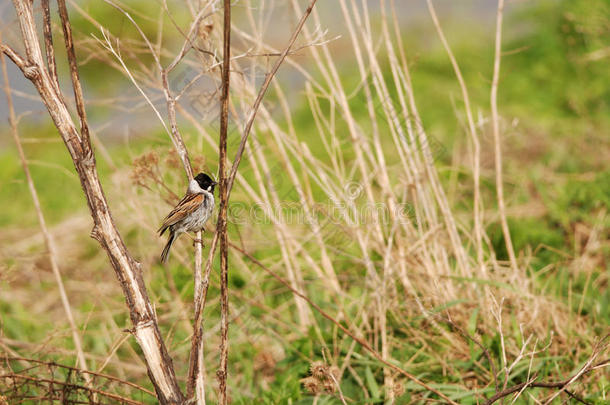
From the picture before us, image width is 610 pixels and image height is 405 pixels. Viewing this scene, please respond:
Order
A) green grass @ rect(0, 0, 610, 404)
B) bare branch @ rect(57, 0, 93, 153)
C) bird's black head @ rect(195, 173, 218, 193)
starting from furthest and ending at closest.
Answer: green grass @ rect(0, 0, 610, 404) → bird's black head @ rect(195, 173, 218, 193) → bare branch @ rect(57, 0, 93, 153)

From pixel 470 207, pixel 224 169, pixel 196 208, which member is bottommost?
pixel 470 207

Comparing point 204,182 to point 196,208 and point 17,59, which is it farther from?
point 17,59

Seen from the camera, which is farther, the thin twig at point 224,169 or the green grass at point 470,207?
the green grass at point 470,207

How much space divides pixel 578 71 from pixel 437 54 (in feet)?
6.58

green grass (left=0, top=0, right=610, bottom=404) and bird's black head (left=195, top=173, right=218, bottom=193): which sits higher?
bird's black head (left=195, top=173, right=218, bottom=193)

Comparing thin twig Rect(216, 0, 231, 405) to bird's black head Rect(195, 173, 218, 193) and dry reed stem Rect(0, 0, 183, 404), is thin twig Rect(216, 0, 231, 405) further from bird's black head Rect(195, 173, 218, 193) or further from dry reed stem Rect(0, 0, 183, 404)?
bird's black head Rect(195, 173, 218, 193)

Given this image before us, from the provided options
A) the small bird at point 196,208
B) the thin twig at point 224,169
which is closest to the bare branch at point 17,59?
the thin twig at point 224,169

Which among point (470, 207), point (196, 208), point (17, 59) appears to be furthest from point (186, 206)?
point (470, 207)

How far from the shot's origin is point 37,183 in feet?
22.4

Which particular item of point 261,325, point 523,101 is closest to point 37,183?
point 261,325

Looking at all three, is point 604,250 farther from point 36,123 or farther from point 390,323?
point 36,123

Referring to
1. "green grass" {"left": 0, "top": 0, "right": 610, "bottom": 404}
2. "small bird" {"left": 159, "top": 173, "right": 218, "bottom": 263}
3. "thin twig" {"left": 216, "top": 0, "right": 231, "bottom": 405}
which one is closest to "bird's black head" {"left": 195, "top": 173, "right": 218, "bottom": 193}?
Answer: "small bird" {"left": 159, "top": 173, "right": 218, "bottom": 263}

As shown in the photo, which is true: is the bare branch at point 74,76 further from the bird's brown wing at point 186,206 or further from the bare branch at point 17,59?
the bird's brown wing at point 186,206

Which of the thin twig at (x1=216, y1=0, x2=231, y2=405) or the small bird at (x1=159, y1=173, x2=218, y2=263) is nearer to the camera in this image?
the thin twig at (x1=216, y1=0, x2=231, y2=405)
